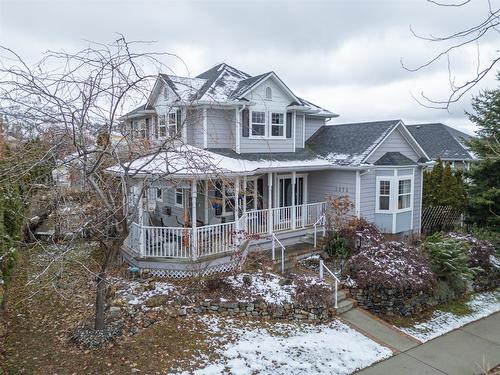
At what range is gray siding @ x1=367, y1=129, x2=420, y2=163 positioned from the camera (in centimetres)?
1492

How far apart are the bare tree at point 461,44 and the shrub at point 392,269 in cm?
610

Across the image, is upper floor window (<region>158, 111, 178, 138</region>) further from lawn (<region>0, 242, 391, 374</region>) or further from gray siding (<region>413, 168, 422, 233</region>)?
gray siding (<region>413, 168, 422, 233</region>)

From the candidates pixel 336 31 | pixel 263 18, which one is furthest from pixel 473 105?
pixel 263 18

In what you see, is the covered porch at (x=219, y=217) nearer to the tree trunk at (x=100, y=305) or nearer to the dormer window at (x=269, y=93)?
the tree trunk at (x=100, y=305)

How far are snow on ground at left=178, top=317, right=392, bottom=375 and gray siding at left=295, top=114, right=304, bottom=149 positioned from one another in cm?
893

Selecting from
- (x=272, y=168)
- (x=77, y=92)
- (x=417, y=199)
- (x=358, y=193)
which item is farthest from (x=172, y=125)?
(x=417, y=199)

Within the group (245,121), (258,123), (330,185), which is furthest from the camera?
(330,185)

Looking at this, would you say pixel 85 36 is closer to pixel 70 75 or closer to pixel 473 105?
pixel 70 75

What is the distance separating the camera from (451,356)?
7.63 meters

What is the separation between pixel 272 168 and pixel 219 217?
294cm

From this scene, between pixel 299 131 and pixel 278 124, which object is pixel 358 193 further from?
pixel 278 124

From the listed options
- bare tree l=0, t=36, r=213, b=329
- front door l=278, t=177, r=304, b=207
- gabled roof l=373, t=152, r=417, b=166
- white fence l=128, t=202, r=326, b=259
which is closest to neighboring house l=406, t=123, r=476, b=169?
gabled roof l=373, t=152, r=417, b=166

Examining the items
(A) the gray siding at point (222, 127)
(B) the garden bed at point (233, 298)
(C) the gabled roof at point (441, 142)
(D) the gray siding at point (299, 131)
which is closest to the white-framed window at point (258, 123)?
(A) the gray siding at point (222, 127)

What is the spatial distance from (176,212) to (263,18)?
9.23m
